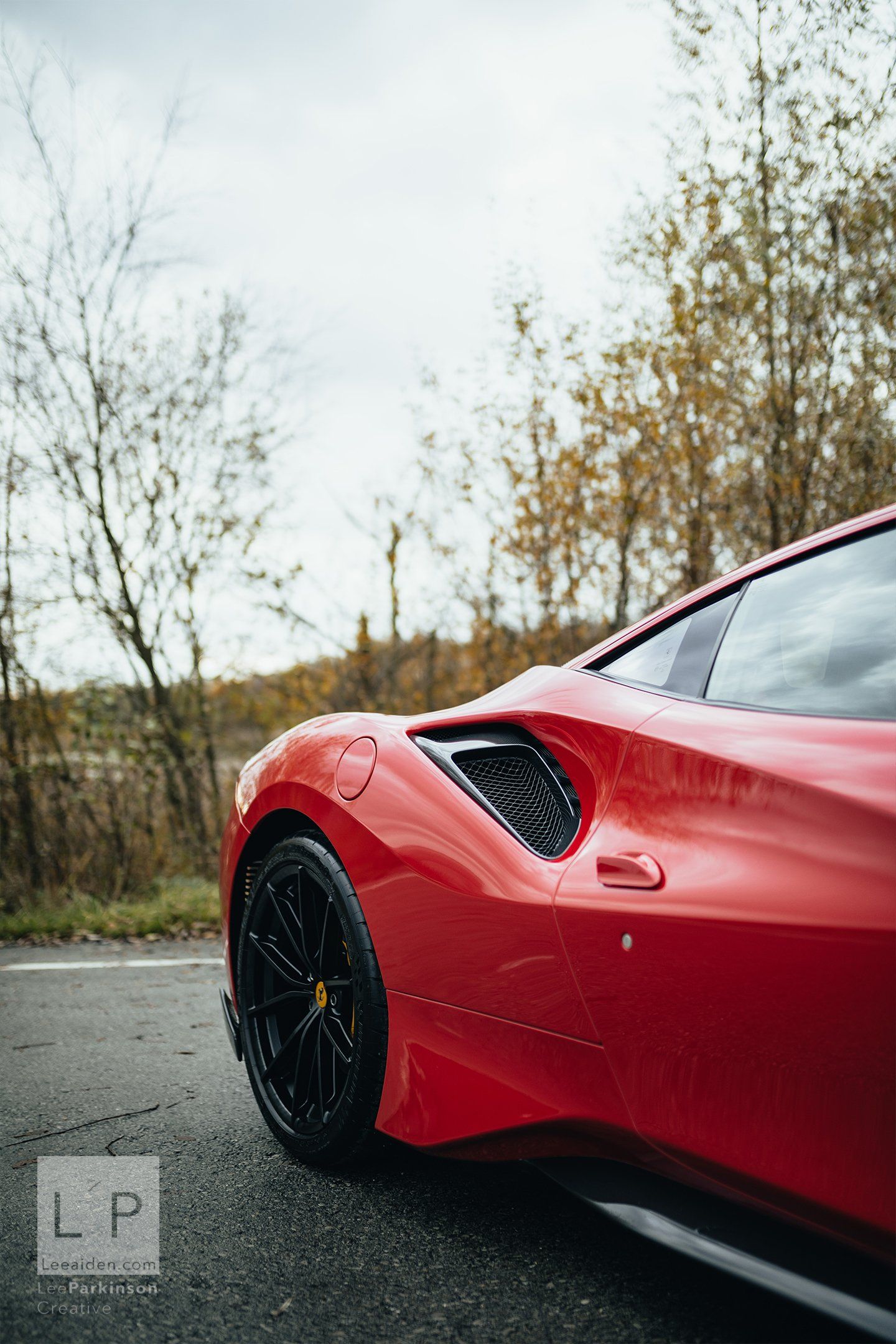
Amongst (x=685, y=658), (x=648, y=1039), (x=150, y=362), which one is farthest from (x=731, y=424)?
(x=648, y=1039)

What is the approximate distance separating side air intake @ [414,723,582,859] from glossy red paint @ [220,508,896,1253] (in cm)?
3

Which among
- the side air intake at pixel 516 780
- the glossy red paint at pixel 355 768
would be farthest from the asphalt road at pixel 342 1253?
the glossy red paint at pixel 355 768

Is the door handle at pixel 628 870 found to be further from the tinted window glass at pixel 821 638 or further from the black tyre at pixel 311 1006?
the black tyre at pixel 311 1006

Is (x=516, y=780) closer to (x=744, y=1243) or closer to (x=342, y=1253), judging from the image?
(x=744, y=1243)

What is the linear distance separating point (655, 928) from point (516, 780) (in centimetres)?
48

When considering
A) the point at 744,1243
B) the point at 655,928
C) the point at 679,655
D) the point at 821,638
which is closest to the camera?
the point at 744,1243

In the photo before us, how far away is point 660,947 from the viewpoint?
1342mm

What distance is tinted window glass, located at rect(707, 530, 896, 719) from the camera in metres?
1.36

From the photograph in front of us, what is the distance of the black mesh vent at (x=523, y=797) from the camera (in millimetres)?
1660

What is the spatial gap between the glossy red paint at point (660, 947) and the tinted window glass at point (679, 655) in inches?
1.6

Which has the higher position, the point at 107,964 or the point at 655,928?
the point at 655,928

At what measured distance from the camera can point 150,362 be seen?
8.05m

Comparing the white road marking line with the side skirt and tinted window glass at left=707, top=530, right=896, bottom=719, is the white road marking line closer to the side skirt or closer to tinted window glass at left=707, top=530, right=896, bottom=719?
the side skirt

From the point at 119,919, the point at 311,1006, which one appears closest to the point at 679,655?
the point at 311,1006
